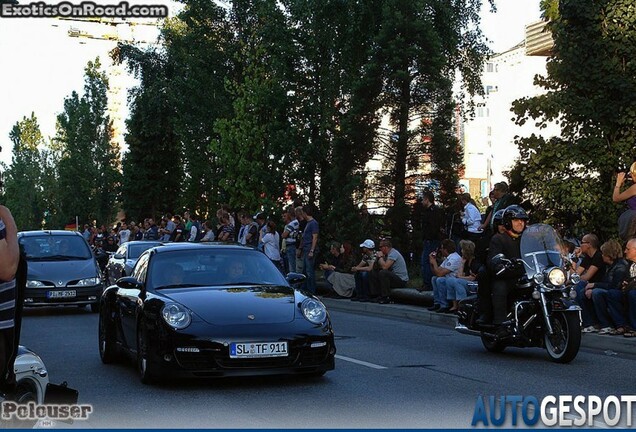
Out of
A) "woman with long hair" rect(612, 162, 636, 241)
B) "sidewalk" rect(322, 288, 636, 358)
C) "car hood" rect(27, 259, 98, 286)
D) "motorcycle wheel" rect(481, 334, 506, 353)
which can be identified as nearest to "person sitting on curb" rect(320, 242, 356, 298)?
"sidewalk" rect(322, 288, 636, 358)

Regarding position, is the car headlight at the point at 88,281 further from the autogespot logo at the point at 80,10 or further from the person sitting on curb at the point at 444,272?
the person sitting on curb at the point at 444,272

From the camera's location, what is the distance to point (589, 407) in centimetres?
979

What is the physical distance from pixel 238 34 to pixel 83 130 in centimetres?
2980

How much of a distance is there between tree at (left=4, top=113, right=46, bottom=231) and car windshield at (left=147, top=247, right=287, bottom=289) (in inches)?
3579

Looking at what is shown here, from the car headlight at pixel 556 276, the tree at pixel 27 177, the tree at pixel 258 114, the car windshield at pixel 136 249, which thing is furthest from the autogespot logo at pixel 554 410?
the tree at pixel 27 177

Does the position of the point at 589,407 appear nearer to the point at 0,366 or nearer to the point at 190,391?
the point at 190,391

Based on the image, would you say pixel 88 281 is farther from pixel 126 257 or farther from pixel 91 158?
pixel 91 158

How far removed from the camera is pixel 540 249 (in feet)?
45.6

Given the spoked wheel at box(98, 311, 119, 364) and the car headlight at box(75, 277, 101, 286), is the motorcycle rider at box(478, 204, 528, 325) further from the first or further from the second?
the car headlight at box(75, 277, 101, 286)

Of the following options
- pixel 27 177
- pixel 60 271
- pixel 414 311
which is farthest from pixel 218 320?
pixel 27 177

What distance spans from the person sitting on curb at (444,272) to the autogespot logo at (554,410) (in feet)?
31.2

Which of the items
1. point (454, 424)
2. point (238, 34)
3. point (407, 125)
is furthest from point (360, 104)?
point (454, 424)

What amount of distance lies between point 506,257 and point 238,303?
4061mm

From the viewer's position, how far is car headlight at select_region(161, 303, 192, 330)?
11086mm
